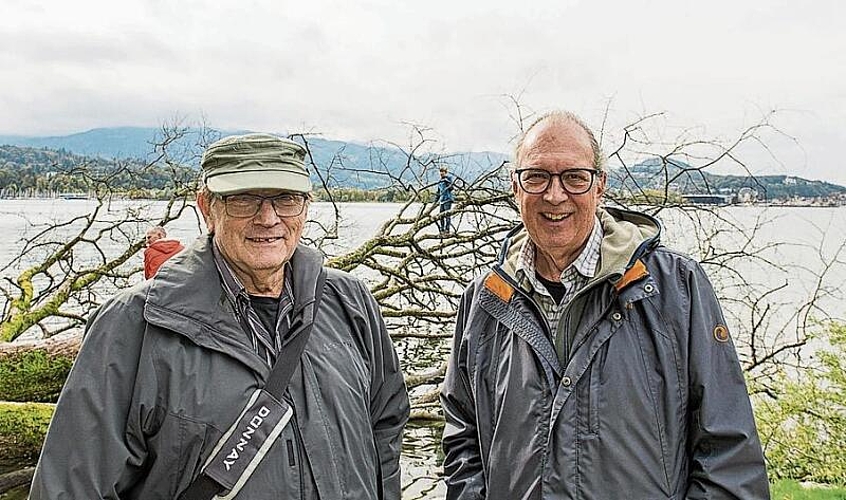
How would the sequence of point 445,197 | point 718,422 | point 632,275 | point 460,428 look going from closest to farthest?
point 718,422, point 632,275, point 460,428, point 445,197

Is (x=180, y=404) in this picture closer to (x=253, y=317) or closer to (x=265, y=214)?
(x=253, y=317)

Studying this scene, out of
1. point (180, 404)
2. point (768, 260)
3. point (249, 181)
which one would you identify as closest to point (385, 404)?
point (180, 404)

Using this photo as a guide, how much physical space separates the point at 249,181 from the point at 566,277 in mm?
962

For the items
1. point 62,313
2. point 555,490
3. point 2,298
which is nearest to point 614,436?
point 555,490

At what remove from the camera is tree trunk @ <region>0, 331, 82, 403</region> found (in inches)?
258

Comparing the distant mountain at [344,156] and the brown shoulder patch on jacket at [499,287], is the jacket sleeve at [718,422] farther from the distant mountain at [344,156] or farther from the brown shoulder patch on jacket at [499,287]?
the distant mountain at [344,156]

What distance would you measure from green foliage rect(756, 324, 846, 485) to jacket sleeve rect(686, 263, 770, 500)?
4.09 metres

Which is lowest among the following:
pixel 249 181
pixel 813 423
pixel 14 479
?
pixel 14 479

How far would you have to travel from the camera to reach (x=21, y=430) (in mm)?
6156

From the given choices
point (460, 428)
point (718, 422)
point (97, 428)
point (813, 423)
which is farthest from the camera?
point (813, 423)

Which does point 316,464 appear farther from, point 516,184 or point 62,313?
point 62,313

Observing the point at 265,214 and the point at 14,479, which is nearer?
the point at 265,214

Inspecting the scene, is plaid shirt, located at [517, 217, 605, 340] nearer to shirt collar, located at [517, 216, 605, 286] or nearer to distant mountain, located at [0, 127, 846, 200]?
shirt collar, located at [517, 216, 605, 286]

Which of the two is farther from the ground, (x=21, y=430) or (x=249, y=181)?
(x=249, y=181)
